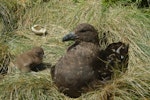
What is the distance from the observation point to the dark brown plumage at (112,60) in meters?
5.30

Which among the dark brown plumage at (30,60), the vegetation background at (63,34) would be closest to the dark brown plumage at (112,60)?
the vegetation background at (63,34)

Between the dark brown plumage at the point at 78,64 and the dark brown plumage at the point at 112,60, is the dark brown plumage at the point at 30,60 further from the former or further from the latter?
the dark brown plumage at the point at 112,60

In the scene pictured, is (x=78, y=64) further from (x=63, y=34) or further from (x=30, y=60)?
(x=63, y=34)

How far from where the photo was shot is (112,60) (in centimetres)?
536

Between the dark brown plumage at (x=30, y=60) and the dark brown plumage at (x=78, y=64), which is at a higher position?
the dark brown plumage at (x=78, y=64)

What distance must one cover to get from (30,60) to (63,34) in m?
0.91

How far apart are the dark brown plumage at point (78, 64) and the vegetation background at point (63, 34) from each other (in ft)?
0.48

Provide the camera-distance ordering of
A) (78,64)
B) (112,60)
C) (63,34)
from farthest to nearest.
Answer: (63,34)
(112,60)
(78,64)

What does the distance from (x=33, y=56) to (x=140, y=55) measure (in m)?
1.32

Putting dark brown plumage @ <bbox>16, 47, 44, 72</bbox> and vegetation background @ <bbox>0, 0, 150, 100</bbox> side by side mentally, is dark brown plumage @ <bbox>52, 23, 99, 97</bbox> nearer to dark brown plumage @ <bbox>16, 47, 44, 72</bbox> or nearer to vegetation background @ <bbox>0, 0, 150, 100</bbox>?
vegetation background @ <bbox>0, 0, 150, 100</bbox>

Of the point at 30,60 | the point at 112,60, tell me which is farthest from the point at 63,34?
the point at 112,60

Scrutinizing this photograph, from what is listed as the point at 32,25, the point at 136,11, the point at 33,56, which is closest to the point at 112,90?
the point at 33,56

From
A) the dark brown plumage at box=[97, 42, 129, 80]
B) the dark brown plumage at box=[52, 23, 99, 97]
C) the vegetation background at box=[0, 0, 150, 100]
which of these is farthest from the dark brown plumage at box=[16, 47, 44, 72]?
the dark brown plumage at box=[97, 42, 129, 80]

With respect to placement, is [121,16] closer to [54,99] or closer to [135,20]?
[135,20]
